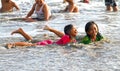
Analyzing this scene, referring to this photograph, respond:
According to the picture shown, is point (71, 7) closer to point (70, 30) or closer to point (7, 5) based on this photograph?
point (7, 5)

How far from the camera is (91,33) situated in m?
7.50

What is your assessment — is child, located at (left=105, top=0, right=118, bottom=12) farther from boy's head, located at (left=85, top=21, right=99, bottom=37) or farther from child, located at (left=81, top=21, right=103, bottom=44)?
boy's head, located at (left=85, top=21, right=99, bottom=37)

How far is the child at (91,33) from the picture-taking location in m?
7.43

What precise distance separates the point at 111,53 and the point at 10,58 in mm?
1758

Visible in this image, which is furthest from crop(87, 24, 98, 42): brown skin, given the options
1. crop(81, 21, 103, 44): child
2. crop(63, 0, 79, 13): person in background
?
crop(63, 0, 79, 13): person in background

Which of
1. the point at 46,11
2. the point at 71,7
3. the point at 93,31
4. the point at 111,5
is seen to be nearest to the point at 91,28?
the point at 93,31

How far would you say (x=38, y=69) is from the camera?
5969mm

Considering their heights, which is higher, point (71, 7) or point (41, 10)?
point (41, 10)

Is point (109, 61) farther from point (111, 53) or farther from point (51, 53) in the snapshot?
point (51, 53)

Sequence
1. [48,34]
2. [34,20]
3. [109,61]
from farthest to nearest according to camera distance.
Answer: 1. [34,20]
2. [48,34]
3. [109,61]

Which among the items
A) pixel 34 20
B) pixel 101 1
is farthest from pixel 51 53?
pixel 101 1

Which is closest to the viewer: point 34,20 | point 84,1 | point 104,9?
point 34,20

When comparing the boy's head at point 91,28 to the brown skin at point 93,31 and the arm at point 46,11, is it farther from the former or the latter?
the arm at point 46,11

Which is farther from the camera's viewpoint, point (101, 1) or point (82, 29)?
point (101, 1)
